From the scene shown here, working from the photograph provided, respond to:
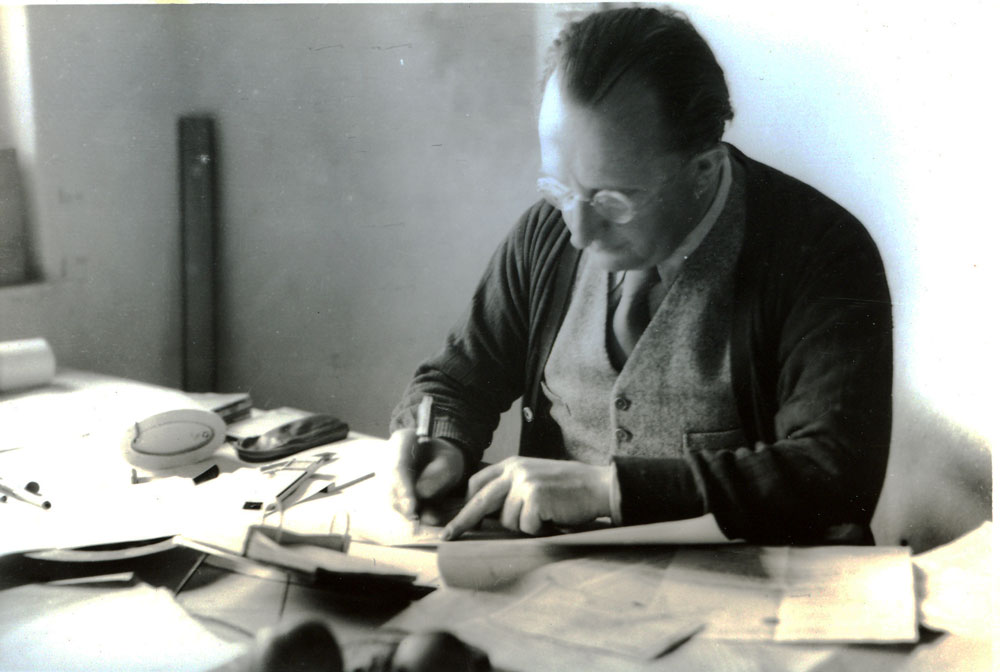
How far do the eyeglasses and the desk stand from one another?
356mm

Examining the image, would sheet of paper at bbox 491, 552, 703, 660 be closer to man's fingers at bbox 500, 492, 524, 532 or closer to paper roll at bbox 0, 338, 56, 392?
man's fingers at bbox 500, 492, 524, 532

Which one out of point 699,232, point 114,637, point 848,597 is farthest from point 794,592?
point 114,637

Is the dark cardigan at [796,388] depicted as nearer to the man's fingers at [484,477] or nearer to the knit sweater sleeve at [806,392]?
the knit sweater sleeve at [806,392]

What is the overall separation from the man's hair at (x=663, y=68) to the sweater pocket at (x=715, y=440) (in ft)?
0.95

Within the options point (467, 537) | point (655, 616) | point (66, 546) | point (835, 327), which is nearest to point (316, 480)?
point (467, 537)

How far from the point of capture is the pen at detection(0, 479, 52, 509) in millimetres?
1004

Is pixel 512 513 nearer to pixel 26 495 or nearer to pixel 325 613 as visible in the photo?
pixel 325 613

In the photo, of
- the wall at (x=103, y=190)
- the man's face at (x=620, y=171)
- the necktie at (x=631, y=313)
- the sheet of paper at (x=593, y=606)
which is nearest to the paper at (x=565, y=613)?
the sheet of paper at (x=593, y=606)

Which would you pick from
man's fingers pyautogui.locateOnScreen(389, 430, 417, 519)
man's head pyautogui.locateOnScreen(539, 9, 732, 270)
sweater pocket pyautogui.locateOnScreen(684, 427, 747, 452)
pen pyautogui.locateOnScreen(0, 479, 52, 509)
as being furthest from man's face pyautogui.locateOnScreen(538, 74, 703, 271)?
pen pyautogui.locateOnScreen(0, 479, 52, 509)

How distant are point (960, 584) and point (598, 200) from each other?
542 mm

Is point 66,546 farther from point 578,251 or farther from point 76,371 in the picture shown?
point 578,251

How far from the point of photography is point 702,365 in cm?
87

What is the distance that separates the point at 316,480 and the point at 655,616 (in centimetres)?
40

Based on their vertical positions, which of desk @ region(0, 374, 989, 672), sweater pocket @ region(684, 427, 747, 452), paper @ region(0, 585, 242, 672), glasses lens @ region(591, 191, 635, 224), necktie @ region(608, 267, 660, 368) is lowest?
paper @ region(0, 585, 242, 672)
